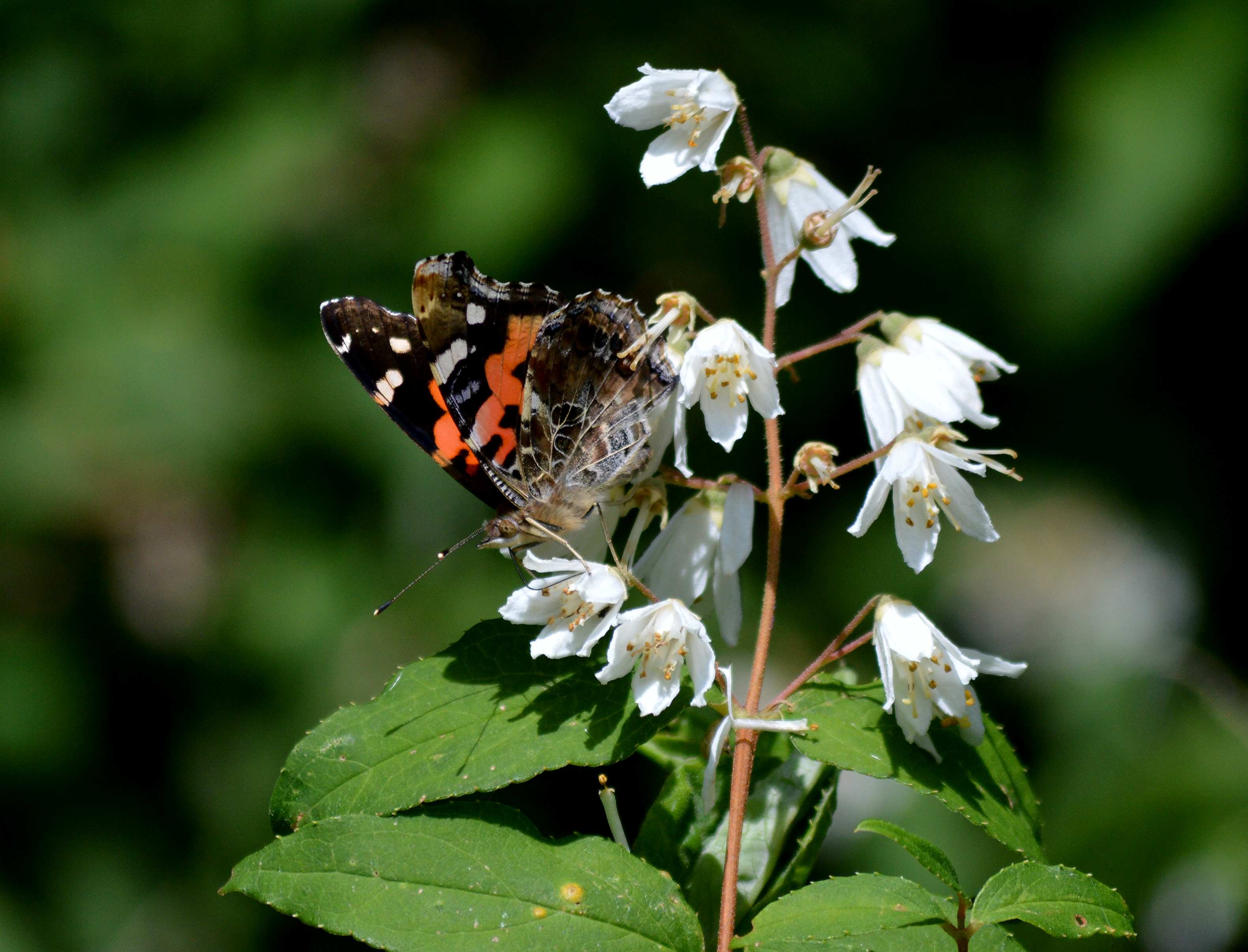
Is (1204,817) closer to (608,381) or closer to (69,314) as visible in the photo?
(608,381)

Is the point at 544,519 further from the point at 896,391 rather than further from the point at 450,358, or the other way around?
the point at 896,391

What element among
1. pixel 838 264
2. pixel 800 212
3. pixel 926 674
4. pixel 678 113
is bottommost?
pixel 926 674

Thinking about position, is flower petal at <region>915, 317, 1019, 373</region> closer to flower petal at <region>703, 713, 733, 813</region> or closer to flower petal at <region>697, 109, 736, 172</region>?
flower petal at <region>697, 109, 736, 172</region>

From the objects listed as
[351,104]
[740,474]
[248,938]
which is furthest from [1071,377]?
[248,938]

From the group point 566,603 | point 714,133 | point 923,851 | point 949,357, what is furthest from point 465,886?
point 714,133

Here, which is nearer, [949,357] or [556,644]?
[556,644]

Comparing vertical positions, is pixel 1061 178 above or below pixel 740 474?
above

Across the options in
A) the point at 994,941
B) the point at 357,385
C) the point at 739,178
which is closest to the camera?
the point at 994,941
